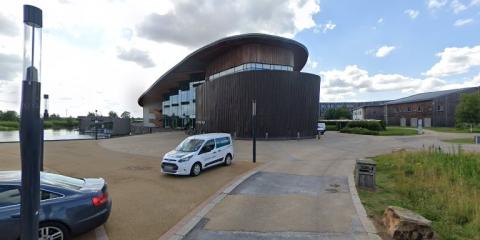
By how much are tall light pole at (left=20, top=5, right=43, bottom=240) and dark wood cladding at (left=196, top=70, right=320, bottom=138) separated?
2764 cm

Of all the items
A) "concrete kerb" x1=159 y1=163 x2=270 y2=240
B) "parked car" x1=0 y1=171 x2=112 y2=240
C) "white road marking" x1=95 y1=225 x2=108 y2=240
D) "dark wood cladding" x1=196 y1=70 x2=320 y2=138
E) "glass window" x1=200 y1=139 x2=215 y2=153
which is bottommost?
"white road marking" x1=95 y1=225 x2=108 y2=240

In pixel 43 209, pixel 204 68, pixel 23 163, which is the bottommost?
pixel 43 209

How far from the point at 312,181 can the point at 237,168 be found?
4291 mm

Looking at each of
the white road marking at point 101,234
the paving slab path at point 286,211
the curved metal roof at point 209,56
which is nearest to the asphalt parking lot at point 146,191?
the white road marking at point 101,234

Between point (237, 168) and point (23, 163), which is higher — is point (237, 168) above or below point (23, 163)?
below

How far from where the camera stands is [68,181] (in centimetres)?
586

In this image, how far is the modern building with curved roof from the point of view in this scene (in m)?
30.4

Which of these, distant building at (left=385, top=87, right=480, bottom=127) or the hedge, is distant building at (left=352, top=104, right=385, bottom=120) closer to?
distant building at (left=385, top=87, right=480, bottom=127)

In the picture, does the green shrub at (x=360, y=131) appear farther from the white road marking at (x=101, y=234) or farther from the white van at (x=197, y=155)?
the white road marking at (x=101, y=234)

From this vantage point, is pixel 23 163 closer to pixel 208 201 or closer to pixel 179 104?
pixel 208 201

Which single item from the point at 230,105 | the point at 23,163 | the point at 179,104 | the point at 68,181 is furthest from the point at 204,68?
the point at 23,163

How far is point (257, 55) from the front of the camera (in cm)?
3534

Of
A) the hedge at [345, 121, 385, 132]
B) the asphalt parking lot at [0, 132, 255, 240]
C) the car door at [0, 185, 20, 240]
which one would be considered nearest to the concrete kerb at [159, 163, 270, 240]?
the asphalt parking lot at [0, 132, 255, 240]

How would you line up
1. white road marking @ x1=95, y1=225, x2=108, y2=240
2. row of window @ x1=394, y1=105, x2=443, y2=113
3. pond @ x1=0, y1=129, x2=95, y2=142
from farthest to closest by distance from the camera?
row of window @ x1=394, y1=105, x2=443, y2=113
pond @ x1=0, y1=129, x2=95, y2=142
white road marking @ x1=95, y1=225, x2=108, y2=240
